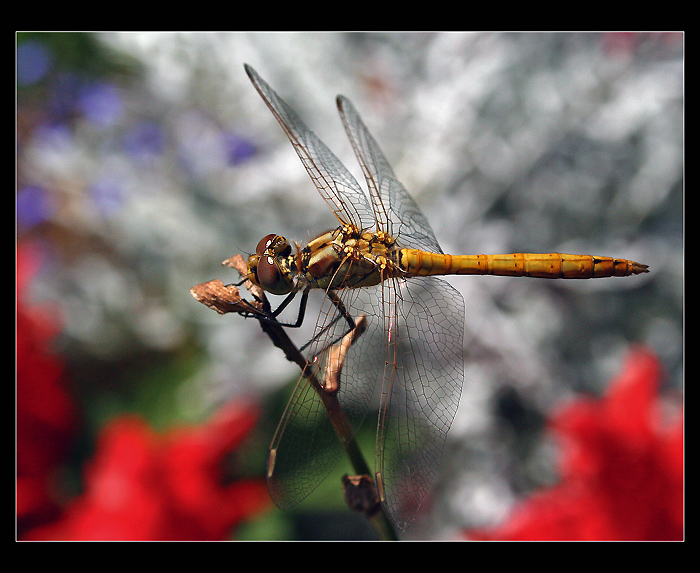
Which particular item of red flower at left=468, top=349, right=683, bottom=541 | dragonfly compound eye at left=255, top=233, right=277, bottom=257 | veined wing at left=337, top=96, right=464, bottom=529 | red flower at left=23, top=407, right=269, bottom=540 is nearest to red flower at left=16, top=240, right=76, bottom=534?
red flower at left=23, top=407, right=269, bottom=540

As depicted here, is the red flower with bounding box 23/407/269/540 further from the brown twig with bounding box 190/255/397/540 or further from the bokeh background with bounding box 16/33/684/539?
the brown twig with bounding box 190/255/397/540

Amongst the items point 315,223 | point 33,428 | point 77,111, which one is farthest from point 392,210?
point 77,111

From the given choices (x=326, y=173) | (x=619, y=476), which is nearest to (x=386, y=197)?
(x=326, y=173)

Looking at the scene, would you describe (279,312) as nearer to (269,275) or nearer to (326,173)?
(269,275)

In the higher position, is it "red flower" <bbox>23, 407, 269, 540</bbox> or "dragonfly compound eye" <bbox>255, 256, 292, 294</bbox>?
"dragonfly compound eye" <bbox>255, 256, 292, 294</bbox>

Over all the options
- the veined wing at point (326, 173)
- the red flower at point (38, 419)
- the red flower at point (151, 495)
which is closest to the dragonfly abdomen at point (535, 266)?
the veined wing at point (326, 173)

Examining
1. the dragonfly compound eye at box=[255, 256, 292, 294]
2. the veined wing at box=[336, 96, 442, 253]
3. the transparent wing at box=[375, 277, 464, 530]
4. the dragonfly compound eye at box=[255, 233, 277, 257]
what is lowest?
the transparent wing at box=[375, 277, 464, 530]

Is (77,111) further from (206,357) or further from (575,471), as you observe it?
(575,471)
